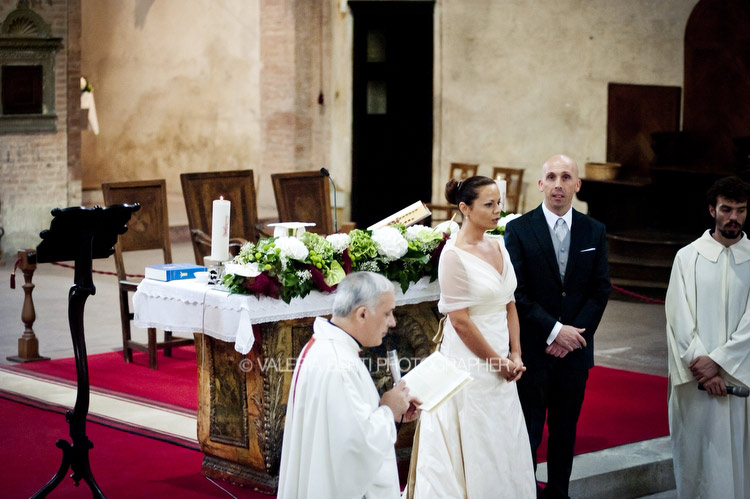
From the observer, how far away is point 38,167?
11719 millimetres

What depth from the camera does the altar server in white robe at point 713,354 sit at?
4.49 meters

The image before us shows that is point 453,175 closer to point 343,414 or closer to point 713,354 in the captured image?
point 713,354

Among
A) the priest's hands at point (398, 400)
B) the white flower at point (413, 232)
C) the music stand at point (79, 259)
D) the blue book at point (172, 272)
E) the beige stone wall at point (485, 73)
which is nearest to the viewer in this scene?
the priest's hands at point (398, 400)

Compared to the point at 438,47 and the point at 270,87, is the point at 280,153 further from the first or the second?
the point at 438,47

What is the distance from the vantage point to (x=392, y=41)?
12211 mm

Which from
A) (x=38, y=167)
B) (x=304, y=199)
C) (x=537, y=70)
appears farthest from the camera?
(x=537, y=70)

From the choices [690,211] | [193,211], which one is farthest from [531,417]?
[690,211]

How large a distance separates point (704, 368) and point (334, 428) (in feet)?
7.00

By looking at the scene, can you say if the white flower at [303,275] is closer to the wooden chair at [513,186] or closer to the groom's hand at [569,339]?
the groom's hand at [569,339]

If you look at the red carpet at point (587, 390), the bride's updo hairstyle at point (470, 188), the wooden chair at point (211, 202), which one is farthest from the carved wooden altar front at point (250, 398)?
the wooden chair at point (211, 202)

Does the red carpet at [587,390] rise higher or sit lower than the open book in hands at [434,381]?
lower

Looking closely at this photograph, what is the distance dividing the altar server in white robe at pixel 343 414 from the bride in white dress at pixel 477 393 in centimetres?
100

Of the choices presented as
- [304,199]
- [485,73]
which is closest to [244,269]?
[304,199]

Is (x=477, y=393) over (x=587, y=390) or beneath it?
over
